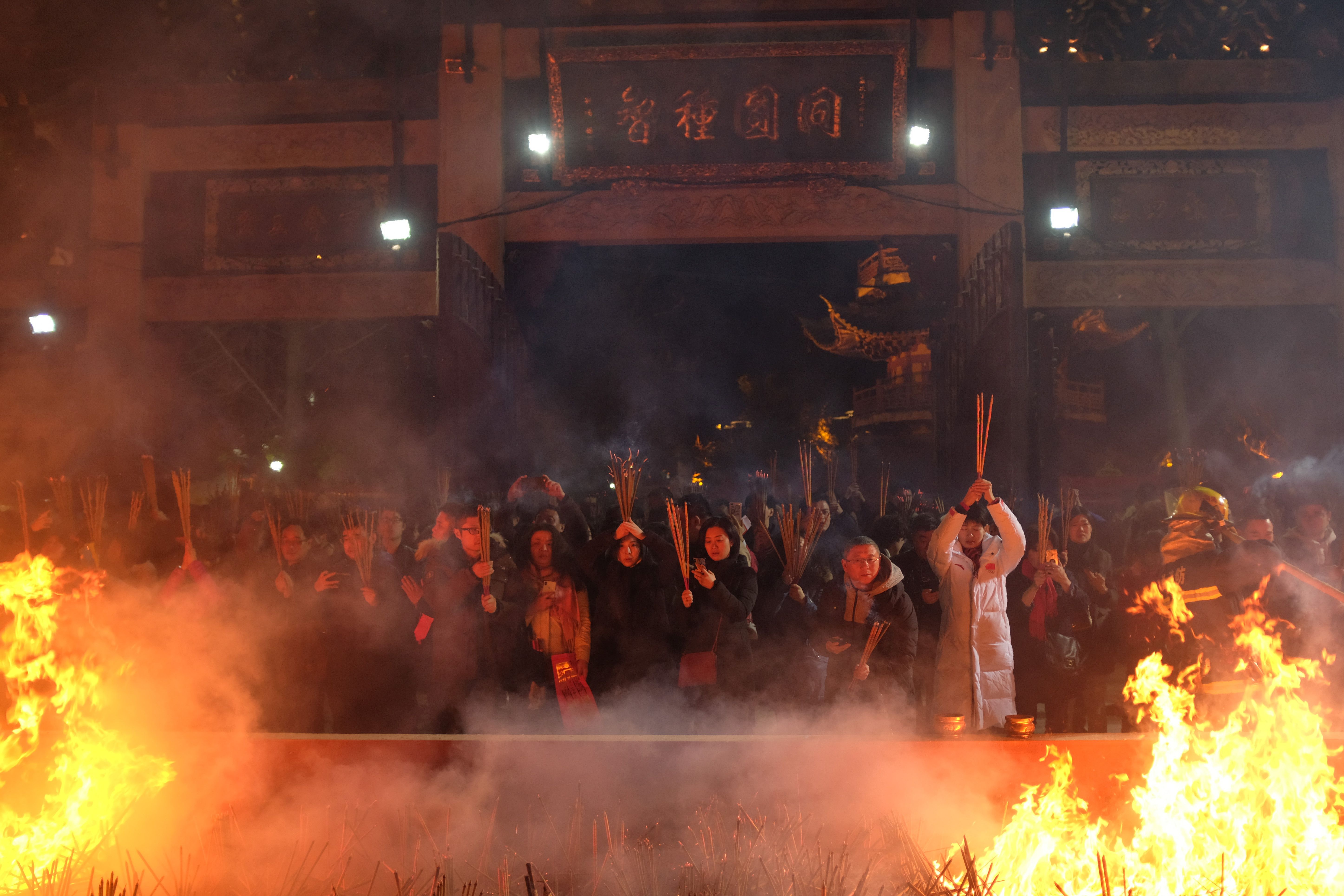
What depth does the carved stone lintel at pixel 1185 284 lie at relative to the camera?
7.89m

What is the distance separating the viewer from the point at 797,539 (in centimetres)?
423

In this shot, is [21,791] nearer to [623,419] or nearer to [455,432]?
[455,432]

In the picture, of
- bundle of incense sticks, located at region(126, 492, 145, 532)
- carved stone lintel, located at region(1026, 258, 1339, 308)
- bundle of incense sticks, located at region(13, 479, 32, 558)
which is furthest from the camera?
carved stone lintel, located at region(1026, 258, 1339, 308)

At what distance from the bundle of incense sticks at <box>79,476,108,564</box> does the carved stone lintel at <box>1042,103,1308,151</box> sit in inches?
310

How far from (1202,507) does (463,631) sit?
9.88 ft

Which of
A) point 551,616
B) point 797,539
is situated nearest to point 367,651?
point 551,616

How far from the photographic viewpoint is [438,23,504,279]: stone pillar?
8148 mm

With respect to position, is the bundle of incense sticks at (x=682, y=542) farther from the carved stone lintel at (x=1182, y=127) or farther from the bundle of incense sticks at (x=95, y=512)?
the carved stone lintel at (x=1182, y=127)

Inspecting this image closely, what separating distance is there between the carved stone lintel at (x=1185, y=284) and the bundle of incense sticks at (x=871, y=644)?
211 inches

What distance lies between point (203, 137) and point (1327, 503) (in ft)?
33.8

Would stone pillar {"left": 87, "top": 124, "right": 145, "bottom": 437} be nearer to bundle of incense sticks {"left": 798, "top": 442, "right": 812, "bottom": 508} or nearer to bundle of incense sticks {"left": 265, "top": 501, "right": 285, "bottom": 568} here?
bundle of incense sticks {"left": 265, "top": 501, "right": 285, "bottom": 568}

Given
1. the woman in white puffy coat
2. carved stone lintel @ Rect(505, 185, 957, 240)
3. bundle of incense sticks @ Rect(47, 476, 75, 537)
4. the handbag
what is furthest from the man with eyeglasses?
carved stone lintel @ Rect(505, 185, 957, 240)

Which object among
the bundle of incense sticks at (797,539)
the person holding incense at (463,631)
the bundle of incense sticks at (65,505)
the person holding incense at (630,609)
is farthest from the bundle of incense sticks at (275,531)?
the bundle of incense sticks at (797,539)

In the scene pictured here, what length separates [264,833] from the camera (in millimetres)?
2906
